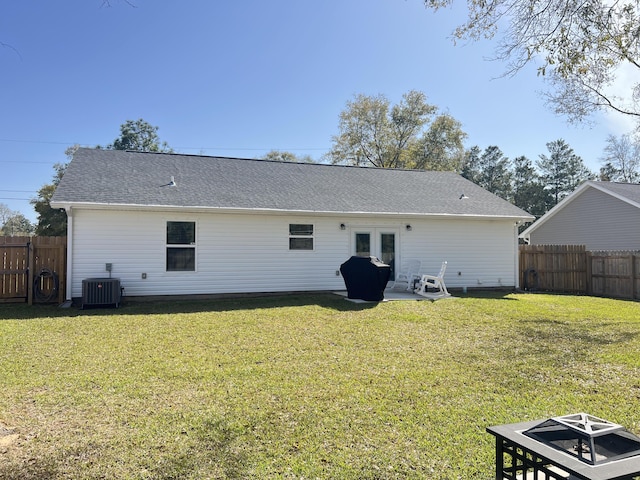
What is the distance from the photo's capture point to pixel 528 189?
4256cm

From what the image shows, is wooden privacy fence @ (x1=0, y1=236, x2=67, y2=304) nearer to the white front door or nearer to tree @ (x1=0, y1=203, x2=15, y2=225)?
the white front door

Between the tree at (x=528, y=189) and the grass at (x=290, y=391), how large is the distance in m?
38.0

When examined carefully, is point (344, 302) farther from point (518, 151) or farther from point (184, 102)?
point (518, 151)

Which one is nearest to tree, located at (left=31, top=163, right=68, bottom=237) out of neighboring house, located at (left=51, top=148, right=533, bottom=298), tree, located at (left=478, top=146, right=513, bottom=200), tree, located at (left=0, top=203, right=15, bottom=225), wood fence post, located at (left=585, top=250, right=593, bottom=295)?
neighboring house, located at (left=51, top=148, right=533, bottom=298)

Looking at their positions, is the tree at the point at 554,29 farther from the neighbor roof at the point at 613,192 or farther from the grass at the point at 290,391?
the neighbor roof at the point at 613,192

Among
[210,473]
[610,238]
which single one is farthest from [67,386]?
[610,238]

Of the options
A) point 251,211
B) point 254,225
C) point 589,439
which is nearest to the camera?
point 589,439

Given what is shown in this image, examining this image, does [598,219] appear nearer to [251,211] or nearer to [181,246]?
[251,211]

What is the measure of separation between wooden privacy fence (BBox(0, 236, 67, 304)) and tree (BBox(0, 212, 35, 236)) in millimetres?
47619

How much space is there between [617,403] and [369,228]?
9063mm

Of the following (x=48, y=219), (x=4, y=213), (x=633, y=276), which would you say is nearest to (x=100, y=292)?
(x=633, y=276)

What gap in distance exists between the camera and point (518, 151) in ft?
149

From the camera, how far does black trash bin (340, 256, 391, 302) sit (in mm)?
10570

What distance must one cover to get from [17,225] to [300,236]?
54267 millimetres
